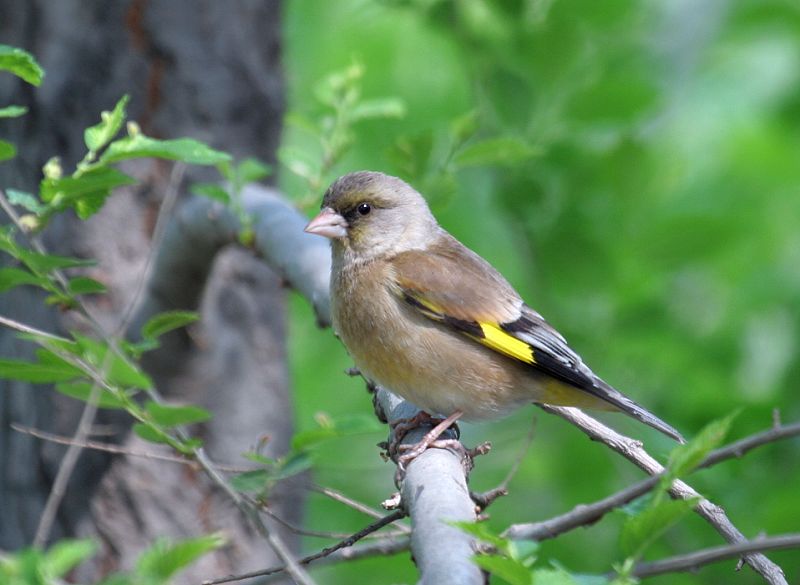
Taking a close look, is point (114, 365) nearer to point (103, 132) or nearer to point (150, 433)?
point (150, 433)

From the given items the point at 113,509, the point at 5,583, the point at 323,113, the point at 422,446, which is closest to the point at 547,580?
the point at 5,583

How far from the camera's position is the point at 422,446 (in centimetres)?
313

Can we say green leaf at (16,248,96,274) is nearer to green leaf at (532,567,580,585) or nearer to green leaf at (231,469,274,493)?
green leaf at (231,469,274,493)

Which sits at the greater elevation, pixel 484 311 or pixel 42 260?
pixel 484 311

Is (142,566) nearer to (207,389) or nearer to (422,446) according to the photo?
(422,446)

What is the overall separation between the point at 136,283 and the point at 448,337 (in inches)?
63.2

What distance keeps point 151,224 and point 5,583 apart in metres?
3.49

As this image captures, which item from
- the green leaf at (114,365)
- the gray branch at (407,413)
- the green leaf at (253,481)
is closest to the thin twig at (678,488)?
the gray branch at (407,413)

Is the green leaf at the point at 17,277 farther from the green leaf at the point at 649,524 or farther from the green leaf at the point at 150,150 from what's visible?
the green leaf at the point at 649,524

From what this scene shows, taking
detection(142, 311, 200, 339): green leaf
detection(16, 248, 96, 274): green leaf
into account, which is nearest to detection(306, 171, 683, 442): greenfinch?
detection(142, 311, 200, 339): green leaf

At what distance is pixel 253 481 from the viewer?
102 inches

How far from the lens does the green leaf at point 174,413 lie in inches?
96.3

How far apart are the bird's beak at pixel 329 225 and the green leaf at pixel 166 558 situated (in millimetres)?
2674

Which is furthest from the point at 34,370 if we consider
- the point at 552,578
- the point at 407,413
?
the point at 407,413
